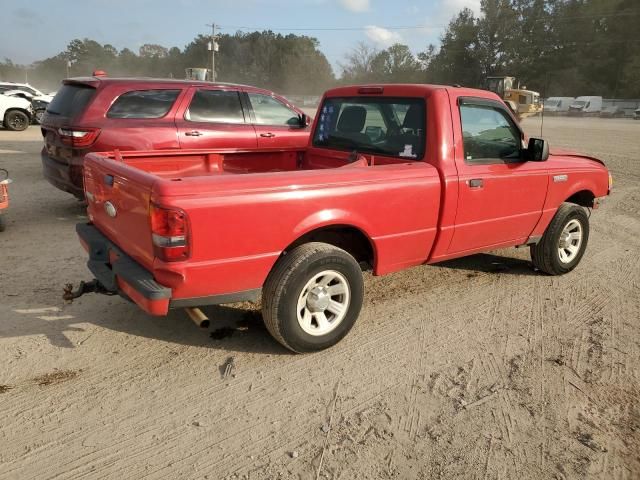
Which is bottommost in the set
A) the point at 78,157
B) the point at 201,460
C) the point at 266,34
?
the point at 201,460

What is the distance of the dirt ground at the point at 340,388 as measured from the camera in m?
2.52

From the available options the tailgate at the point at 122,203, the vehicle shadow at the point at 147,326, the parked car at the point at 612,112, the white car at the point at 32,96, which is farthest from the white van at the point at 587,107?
the tailgate at the point at 122,203

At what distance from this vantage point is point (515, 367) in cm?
341

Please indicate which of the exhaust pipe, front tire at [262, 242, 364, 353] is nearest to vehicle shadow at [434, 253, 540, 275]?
front tire at [262, 242, 364, 353]

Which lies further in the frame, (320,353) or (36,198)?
(36,198)

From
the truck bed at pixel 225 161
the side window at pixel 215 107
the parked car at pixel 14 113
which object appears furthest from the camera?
the parked car at pixel 14 113

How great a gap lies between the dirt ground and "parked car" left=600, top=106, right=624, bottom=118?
48.3m

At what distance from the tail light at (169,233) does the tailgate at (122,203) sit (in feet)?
0.28

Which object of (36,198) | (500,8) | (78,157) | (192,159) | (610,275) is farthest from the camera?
(500,8)

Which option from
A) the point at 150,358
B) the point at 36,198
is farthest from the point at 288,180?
the point at 36,198

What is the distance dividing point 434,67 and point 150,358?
82.6 m

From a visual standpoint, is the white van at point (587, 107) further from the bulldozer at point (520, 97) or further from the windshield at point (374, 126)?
the windshield at point (374, 126)

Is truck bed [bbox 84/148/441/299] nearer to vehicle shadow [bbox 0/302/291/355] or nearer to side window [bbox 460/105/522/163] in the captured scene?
side window [bbox 460/105/522/163]

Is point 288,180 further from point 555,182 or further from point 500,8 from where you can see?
point 500,8
